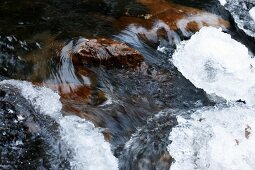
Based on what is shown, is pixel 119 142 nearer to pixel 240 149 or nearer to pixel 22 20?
pixel 240 149

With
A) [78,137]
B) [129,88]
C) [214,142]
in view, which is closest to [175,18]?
[129,88]

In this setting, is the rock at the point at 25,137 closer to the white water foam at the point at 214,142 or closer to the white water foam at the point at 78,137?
the white water foam at the point at 78,137

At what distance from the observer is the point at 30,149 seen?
13.8 feet

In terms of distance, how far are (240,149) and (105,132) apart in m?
1.46

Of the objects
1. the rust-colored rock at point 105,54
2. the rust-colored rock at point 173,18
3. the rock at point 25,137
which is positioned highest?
the rust-colored rock at point 173,18

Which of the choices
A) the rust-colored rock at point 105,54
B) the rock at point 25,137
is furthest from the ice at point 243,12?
the rock at point 25,137

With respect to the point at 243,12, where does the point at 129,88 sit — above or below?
below

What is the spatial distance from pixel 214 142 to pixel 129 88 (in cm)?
158

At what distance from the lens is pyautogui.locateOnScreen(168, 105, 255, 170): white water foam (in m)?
4.52

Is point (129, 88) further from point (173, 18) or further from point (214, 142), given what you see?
point (173, 18)

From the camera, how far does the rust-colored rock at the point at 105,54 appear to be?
588 centimetres

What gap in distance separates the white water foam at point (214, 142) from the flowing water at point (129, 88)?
12mm

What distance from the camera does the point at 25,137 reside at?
4.31m

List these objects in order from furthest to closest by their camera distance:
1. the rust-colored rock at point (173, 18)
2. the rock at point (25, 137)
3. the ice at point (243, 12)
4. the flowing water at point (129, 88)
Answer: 1. the ice at point (243, 12)
2. the rust-colored rock at point (173, 18)
3. the flowing water at point (129, 88)
4. the rock at point (25, 137)
